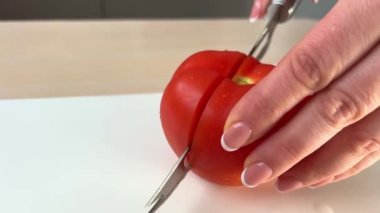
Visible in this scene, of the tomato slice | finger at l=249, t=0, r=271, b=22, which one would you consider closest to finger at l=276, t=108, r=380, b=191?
the tomato slice

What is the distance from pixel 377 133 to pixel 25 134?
400mm

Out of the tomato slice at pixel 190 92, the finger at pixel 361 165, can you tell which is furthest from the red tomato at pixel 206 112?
the finger at pixel 361 165

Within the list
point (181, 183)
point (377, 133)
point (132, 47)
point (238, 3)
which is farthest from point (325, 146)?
point (238, 3)

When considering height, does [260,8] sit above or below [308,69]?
below

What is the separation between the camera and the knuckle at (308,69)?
0.44m

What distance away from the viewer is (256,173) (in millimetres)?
496

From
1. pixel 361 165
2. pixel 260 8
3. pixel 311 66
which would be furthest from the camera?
pixel 260 8

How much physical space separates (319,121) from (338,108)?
2cm

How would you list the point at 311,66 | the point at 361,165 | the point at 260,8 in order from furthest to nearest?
1. the point at 260,8
2. the point at 361,165
3. the point at 311,66

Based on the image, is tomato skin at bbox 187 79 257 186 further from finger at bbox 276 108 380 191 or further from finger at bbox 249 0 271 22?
finger at bbox 249 0 271 22

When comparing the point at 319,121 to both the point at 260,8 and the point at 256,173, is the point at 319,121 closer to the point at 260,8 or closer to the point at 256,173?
the point at 256,173

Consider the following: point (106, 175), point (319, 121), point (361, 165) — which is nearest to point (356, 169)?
point (361, 165)

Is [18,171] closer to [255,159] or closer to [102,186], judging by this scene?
[102,186]

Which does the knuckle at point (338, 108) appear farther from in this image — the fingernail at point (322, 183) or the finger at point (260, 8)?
the finger at point (260, 8)
